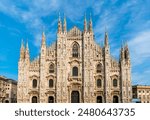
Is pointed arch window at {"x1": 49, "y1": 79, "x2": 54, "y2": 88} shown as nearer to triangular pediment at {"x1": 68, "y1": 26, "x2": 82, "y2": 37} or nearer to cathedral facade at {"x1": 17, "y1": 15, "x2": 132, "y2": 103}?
cathedral facade at {"x1": 17, "y1": 15, "x2": 132, "y2": 103}

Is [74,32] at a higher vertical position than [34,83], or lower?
higher

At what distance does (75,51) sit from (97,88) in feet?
26.8

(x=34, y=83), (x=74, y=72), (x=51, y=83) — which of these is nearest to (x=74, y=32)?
(x=74, y=72)

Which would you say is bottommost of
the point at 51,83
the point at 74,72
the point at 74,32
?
the point at 51,83

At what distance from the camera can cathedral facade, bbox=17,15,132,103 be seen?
52.9 m

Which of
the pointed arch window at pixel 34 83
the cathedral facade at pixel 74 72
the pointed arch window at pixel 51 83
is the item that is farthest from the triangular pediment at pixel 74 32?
the pointed arch window at pixel 34 83

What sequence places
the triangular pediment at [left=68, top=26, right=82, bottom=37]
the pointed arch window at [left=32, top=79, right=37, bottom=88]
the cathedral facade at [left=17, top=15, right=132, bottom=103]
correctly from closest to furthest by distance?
1. the cathedral facade at [left=17, top=15, right=132, bottom=103]
2. the pointed arch window at [left=32, top=79, right=37, bottom=88]
3. the triangular pediment at [left=68, top=26, right=82, bottom=37]

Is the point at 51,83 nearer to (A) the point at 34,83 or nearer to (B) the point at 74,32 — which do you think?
(A) the point at 34,83

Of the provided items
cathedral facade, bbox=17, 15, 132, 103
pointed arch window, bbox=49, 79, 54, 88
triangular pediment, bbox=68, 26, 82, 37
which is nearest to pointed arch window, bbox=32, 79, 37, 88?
cathedral facade, bbox=17, 15, 132, 103

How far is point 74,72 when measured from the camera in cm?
5438

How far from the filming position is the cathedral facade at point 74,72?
52938 millimetres

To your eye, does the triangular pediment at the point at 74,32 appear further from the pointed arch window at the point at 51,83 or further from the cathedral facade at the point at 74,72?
the pointed arch window at the point at 51,83

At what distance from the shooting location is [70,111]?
26.5ft

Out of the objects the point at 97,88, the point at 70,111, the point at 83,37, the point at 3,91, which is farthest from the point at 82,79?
the point at 70,111
